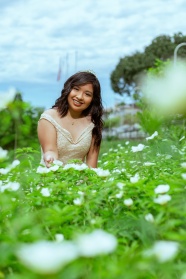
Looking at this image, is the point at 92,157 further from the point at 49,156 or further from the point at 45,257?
the point at 45,257

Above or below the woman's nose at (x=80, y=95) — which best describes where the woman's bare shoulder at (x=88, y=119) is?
below

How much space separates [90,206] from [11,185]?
283mm

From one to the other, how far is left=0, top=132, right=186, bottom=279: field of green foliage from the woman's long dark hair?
1304 mm

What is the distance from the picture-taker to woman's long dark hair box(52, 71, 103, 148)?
3816 mm

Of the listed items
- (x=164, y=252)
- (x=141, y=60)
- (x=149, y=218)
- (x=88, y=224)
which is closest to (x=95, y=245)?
(x=164, y=252)

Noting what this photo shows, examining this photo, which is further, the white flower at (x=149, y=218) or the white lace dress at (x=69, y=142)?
the white lace dress at (x=69, y=142)

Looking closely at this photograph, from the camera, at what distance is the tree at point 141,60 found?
1136 inches

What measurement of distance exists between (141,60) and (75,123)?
85.4 ft

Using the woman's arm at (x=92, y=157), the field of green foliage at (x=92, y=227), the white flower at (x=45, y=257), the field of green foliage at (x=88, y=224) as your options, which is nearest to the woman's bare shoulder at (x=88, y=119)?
the woman's arm at (x=92, y=157)

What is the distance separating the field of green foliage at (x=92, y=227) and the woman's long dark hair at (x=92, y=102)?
4.28 ft

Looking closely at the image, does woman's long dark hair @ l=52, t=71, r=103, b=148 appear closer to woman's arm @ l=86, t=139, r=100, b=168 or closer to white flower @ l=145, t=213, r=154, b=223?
woman's arm @ l=86, t=139, r=100, b=168

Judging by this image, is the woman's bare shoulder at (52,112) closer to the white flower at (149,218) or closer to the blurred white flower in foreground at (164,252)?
the white flower at (149,218)

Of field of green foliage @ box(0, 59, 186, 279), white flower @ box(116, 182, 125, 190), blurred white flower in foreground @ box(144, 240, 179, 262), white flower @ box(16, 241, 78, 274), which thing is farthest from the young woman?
white flower @ box(16, 241, 78, 274)

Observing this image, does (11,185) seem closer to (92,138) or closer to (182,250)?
(182,250)
